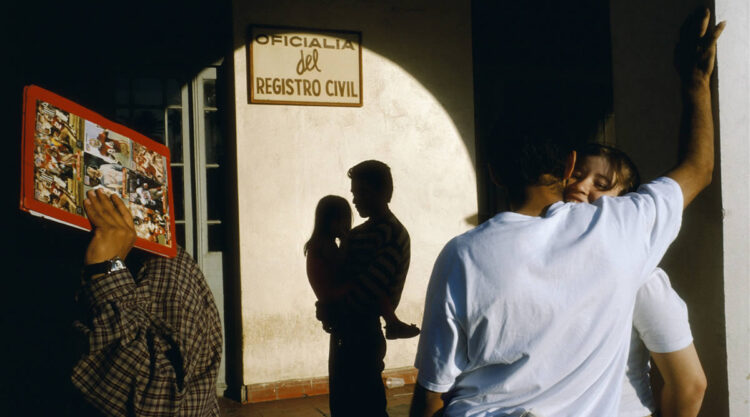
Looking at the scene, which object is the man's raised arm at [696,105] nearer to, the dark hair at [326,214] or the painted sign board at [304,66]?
the dark hair at [326,214]

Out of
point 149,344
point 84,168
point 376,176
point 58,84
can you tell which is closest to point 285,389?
point 376,176

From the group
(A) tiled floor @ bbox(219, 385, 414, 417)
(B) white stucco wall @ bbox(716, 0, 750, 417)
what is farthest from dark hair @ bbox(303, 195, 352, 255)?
(B) white stucco wall @ bbox(716, 0, 750, 417)

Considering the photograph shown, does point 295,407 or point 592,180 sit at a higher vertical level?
point 592,180

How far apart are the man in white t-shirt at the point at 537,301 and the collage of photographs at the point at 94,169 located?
73cm

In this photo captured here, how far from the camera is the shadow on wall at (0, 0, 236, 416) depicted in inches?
71.7

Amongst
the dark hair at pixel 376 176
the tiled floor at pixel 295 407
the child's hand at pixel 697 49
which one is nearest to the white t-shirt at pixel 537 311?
the child's hand at pixel 697 49

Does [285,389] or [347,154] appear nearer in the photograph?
[285,389]

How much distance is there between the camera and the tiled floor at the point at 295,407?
516 centimetres

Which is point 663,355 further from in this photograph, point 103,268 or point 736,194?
point 103,268

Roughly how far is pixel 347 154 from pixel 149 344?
424cm

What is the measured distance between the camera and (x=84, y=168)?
1.56m

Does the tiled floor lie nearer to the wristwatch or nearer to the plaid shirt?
the plaid shirt

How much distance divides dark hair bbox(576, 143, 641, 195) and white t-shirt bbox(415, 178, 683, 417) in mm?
385

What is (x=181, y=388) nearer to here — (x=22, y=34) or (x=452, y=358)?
(x=452, y=358)
